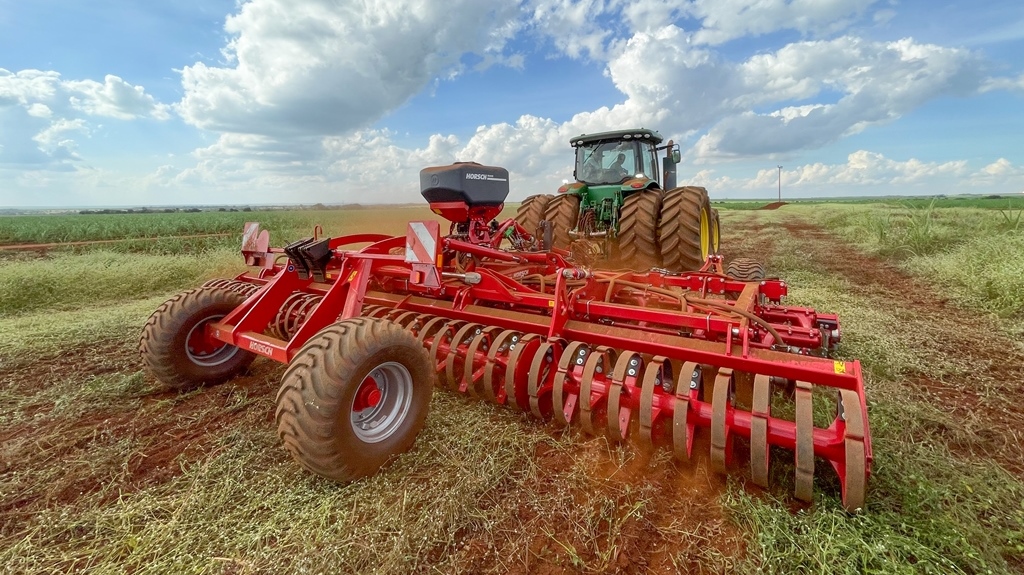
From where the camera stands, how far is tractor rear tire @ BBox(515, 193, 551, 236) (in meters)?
7.09

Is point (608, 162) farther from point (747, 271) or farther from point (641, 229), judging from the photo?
point (747, 271)

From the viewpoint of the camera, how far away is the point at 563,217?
6684 millimetres

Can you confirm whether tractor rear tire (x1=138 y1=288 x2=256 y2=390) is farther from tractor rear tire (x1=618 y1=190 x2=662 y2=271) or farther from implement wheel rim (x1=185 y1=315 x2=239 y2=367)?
tractor rear tire (x1=618 y1=190 x2=662 y2=271)

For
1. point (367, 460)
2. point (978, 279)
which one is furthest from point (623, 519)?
point (978, 279)

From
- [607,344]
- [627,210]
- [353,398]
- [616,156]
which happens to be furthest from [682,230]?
[353,398]

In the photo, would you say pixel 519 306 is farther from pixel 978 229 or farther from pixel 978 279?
pixel 978 229

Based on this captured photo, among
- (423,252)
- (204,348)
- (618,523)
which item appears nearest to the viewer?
(618,523)

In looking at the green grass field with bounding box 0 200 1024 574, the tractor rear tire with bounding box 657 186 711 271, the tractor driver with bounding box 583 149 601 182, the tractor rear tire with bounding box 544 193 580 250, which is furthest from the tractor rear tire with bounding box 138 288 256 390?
the tractor driver with bounding box 583 149 601 182

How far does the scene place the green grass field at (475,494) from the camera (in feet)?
6.01

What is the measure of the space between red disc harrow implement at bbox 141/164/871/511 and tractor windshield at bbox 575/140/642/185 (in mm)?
3764

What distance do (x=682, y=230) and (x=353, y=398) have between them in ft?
15.1

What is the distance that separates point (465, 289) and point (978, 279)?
702cm

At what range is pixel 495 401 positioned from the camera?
292cm

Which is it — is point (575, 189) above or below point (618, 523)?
above
